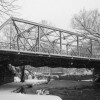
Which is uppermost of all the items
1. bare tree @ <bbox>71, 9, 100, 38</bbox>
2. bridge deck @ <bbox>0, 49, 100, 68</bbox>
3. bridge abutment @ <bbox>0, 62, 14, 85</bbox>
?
bare tree @ <bbox>71, 9, 100, 38</bbox>

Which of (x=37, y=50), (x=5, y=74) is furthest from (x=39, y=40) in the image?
(x=5, y=74)

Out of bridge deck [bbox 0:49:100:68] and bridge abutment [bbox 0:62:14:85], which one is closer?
bridge deck [bbox 0:49:100:68]

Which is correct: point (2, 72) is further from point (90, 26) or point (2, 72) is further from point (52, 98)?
point (90, 26)

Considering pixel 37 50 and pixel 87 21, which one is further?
pixel 87 21

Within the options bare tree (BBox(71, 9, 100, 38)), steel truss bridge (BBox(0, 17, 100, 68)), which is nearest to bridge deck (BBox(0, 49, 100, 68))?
steel truss bridge (BBox(0, 17, 100, 68))

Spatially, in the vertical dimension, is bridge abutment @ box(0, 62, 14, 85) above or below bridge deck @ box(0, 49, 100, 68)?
below

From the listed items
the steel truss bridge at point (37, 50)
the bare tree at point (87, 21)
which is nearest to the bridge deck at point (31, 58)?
the steel truss bridge at point (37, 50)

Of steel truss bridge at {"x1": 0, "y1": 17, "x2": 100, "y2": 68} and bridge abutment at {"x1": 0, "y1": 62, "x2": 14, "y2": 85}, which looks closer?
steel truss bridge at {"x1": 0, "y1": 17, "x2": 100, "y2": 68}

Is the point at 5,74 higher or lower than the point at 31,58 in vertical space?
lower

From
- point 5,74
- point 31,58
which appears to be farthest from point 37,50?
point 5,74

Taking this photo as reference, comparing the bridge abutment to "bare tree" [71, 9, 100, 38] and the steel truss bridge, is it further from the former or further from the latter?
"bare tree" [71, 9, 100, 38]

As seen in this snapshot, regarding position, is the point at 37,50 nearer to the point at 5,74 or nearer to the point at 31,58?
the point at 31,58

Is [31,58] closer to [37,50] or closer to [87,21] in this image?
→ [37,50]

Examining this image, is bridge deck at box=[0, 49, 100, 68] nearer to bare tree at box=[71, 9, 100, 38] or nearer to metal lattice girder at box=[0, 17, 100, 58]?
metal lattice girder at box=[0, 17, 100, 58]
